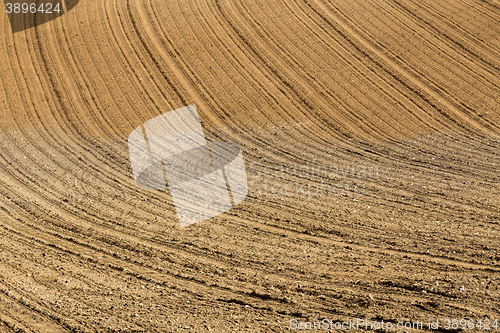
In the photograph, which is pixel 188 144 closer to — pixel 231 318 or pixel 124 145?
pixel 124 145

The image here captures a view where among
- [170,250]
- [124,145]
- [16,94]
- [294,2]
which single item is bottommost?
[170,250]

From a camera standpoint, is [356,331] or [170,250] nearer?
[356,331]

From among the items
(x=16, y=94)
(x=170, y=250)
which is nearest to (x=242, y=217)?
(x=170, y=250)

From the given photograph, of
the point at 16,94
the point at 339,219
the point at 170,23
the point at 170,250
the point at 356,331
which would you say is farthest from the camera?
the point at 170,23

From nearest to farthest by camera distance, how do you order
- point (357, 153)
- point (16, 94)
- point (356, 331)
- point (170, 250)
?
1. point (356, 331)
2. point (170, 250)
3. point (357, 153)
4. point (16, 94)

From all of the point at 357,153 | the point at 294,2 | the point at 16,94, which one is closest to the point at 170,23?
the point at 294,2

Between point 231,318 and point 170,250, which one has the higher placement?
point 170,250
